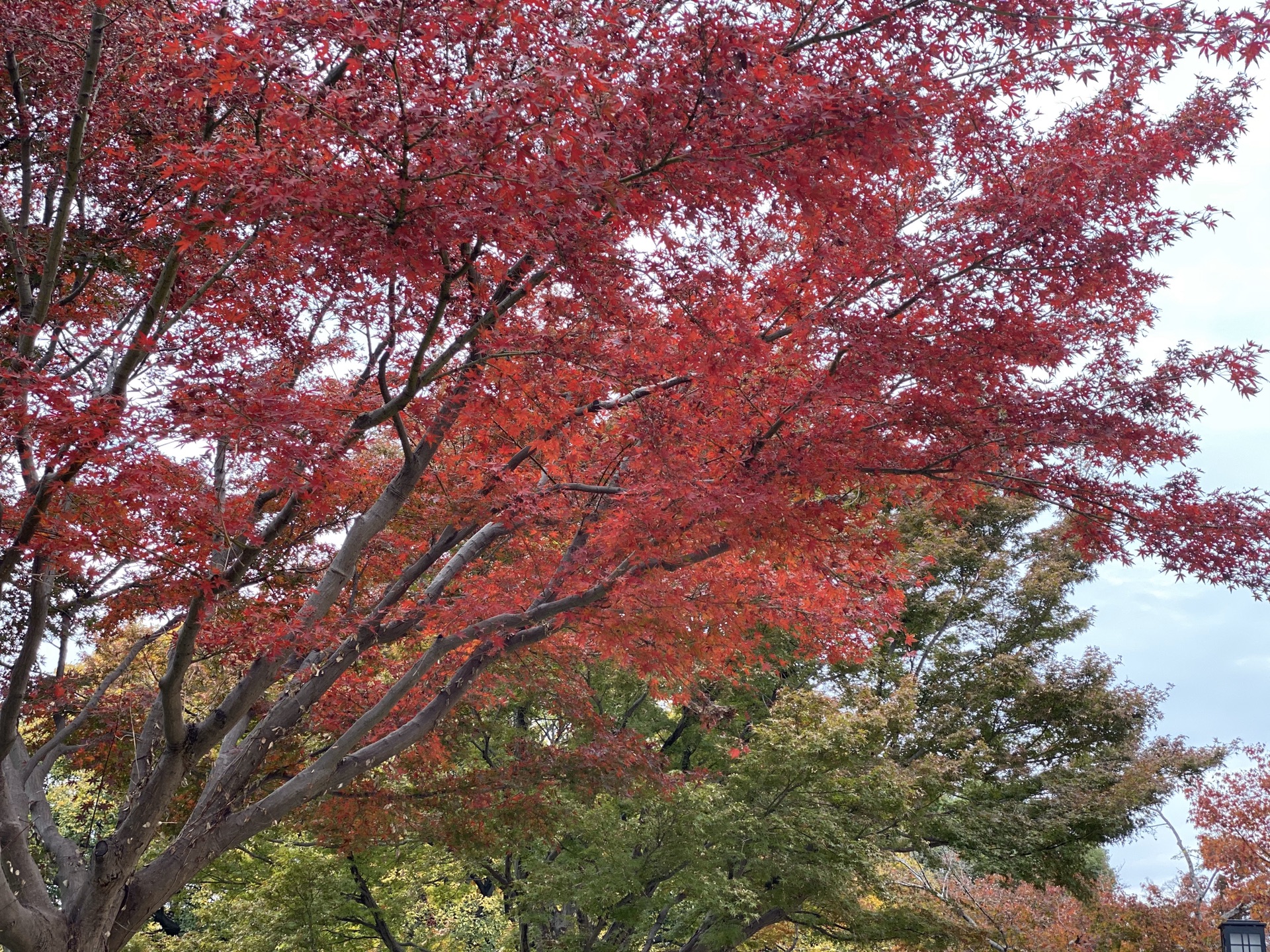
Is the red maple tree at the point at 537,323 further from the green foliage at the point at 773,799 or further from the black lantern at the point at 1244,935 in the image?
the black lantern at the point at 1244,935

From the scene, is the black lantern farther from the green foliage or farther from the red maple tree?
the red maple tree

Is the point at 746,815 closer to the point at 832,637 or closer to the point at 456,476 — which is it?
the point at 832,637

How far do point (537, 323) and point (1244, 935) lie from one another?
37.4ft

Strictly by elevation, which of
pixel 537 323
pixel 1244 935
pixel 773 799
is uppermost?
pixel 537 323

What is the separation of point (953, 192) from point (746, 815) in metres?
7.05

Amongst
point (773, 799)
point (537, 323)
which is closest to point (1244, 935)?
point (773, 799)

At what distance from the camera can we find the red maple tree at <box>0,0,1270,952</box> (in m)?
4.48

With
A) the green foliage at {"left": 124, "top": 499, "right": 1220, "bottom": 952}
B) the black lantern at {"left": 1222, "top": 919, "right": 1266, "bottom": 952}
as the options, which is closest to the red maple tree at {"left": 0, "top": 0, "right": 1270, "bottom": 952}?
the green foliage at {"left": 124, "top": 499, "right": 1220, "bottom": 952}

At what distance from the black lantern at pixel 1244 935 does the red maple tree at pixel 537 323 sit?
737 cm

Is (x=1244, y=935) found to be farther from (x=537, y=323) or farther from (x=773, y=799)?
(x=537, y=323)

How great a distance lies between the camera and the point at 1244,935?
11.2m

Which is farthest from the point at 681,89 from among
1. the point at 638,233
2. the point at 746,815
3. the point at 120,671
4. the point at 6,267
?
the point at 746,815

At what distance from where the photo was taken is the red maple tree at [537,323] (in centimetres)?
448

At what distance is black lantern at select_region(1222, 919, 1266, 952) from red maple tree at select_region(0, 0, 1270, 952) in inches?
290
